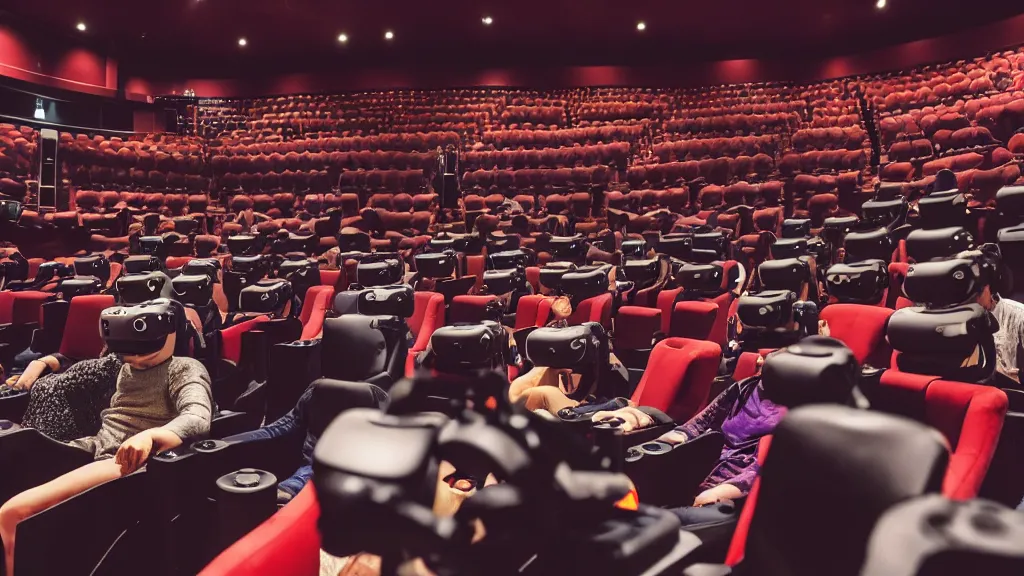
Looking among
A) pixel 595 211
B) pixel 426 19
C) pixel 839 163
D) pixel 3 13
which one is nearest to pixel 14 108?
pixel 3 13

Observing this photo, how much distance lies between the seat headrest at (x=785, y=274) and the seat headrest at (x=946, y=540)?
8.13ft

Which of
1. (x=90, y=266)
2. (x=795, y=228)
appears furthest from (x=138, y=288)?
(x=795, y=228)

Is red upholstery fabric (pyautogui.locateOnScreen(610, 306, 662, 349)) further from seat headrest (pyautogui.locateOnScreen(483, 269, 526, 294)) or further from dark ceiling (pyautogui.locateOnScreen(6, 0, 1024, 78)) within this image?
dark ceiling (pyautogui.locateOnScreen(6, 0, 1024, 78))

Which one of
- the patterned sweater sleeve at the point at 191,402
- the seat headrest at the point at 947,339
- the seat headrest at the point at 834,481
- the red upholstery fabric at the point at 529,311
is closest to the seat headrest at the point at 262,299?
the red upholstery fabric at the point at 529,311

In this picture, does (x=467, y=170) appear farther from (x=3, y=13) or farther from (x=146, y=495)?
(x=146, y=495)

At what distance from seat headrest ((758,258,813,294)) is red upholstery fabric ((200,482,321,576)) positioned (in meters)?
2.24

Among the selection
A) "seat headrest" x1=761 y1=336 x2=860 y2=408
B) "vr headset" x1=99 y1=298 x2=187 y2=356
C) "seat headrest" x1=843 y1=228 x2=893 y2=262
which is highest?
"seat headrest" x1=843 y1=228 x2=893 y2=262

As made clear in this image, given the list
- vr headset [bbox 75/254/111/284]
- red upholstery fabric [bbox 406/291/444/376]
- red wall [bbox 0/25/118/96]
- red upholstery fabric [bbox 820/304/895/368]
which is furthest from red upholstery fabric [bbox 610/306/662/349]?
red wall [bbox 0/25/118/96]

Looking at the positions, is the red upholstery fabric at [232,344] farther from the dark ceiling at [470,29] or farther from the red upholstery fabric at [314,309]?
the dark ceiling at [470,29]

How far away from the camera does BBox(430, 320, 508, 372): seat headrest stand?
1.81 metres

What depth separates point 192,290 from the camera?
3477 millimetres

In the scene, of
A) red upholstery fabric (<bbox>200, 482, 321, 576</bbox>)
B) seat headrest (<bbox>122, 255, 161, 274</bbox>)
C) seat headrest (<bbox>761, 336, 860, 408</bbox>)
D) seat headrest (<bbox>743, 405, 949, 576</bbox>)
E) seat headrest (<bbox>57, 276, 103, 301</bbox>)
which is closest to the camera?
seat headrest (<bbox>743, 405, 949, 576</bbox>)

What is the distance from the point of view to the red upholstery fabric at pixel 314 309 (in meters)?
3.73

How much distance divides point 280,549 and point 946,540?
1.04 meters
